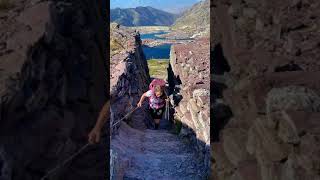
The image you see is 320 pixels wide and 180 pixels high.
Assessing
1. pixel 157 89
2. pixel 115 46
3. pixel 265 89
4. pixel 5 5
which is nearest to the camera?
pixel 265 89

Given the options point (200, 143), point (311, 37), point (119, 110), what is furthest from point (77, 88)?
point (119, 110)

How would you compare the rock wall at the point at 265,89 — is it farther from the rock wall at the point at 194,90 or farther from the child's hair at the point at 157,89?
the child's hair at the point at 157,89

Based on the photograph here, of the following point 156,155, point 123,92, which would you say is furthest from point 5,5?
point 123,92

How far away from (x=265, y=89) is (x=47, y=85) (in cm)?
167

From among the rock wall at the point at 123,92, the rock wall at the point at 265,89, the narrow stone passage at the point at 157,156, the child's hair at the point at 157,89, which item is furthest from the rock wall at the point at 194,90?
the rock wall at the point at 265,89

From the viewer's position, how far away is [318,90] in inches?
101

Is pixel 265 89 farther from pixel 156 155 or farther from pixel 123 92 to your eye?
pixel 123 92

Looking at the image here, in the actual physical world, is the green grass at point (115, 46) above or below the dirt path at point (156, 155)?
above

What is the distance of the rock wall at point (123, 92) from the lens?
10094 mm

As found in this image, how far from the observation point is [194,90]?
40.7 ft

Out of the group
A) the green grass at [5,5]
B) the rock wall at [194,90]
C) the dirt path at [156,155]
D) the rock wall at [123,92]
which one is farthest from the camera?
the rock wall at [194,90]

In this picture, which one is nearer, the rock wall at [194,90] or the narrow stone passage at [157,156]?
the narrow stone passage at [157,156]

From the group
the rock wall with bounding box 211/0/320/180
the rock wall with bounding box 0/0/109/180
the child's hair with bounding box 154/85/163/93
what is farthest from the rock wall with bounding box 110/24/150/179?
the rock wall with bounding box 211/0/320/180

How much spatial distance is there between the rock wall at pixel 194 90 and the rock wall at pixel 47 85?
4.70 metres
